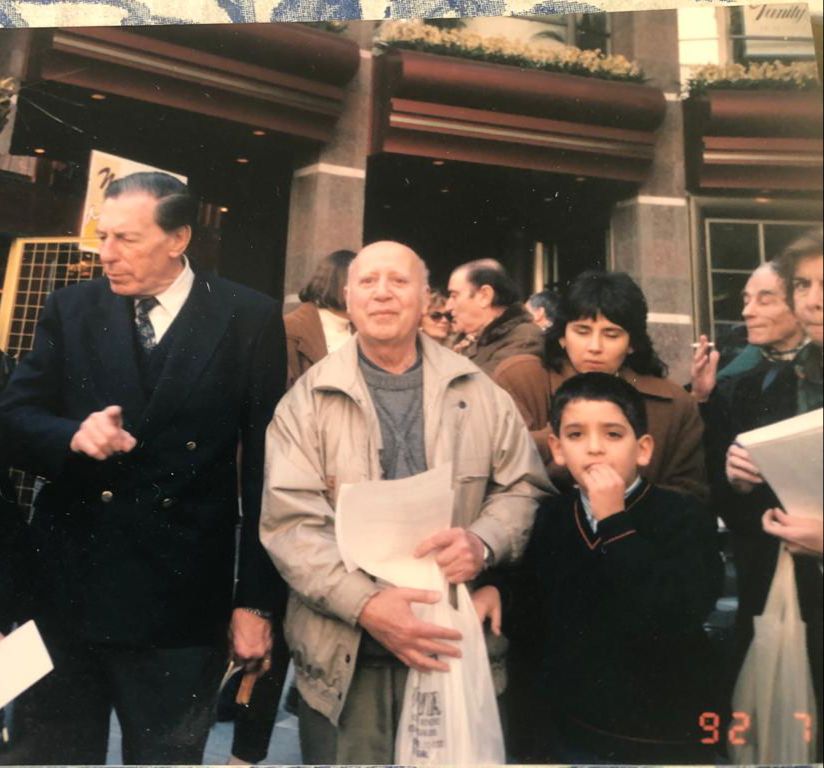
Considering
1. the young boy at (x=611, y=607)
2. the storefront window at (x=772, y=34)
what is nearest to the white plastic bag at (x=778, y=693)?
the young boy at (x=611, y=607)

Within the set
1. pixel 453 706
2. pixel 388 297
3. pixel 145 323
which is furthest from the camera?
pixel 145 323

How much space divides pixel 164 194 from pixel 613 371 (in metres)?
1.46

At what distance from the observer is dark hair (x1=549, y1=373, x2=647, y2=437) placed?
2.14m

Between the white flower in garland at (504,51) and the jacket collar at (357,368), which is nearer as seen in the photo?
the jacket collar at (357,368)

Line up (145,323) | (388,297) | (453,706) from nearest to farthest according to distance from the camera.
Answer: (453,706) → (388,297) → (145,323)

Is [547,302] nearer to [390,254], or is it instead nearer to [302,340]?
[390,254]

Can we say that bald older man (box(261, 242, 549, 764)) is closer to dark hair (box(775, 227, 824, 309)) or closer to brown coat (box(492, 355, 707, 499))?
brown coat (box(492, 355, 707, 499))

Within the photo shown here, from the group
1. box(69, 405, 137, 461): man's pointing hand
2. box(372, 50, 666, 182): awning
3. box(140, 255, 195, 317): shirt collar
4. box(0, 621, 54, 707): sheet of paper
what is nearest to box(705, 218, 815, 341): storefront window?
box(372, 50, 666, 182): awning

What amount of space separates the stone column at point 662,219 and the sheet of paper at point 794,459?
0.29 meters

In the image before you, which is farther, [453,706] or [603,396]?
[603,396]

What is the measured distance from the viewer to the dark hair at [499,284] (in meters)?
2.35

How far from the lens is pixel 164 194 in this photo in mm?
2320

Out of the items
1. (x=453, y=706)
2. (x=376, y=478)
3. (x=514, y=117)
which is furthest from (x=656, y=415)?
(x=514, y=117)

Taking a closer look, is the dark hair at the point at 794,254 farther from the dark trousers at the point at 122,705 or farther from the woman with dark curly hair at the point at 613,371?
the dark trousers at the point at 122,705
